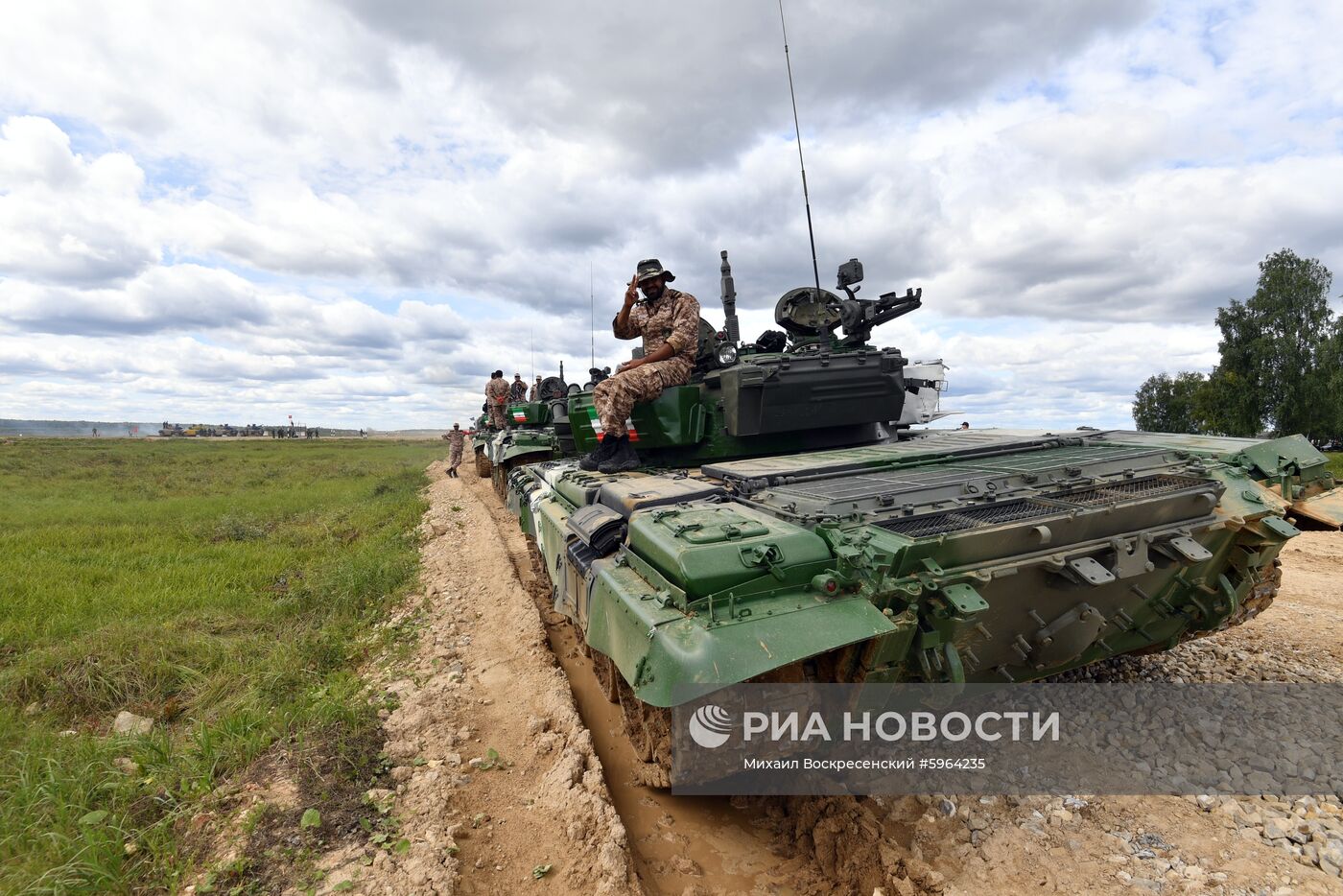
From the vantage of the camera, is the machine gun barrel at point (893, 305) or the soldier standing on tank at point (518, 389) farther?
the soldier standing on tank at point (518, 389)

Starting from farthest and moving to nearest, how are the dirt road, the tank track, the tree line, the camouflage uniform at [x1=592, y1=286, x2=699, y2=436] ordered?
the tree line, the camouflage uniform at [x1=592, y1=286, x2=699, y2=436], the tank track, the dirt road

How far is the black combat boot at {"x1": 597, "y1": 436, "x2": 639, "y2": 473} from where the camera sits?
20.6 ft

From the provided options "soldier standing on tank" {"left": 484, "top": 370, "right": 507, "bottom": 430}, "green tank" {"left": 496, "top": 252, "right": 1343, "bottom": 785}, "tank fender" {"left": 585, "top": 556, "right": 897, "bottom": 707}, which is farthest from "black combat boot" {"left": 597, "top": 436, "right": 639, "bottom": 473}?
"soldier standing on tank" {"left": 484, "top": 370, "right": 507, "bottom": 430}

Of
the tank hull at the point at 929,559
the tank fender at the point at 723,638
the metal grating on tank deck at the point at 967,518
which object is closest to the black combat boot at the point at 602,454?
the tank hull at the point at 929,559

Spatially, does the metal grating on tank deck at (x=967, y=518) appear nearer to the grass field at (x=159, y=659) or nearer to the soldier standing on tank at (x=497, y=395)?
the grass field at (x=159, y=659)

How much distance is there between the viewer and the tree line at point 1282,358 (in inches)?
1196

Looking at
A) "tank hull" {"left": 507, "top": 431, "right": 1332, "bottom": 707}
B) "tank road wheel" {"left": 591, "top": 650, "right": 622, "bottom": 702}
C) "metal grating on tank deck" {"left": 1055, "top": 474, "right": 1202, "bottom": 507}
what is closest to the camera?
"tank hull" {"left": 507, "top": 431, "right": 1332, "bottom": 707}

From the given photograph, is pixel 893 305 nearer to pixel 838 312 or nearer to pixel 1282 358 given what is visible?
pixel 838 312

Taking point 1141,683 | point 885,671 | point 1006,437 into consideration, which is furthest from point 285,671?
point 1141,683

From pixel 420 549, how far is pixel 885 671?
29.8 feet

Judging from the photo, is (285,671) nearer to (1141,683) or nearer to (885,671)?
(885,671)

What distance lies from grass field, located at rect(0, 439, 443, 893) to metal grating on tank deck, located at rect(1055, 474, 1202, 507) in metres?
4.24

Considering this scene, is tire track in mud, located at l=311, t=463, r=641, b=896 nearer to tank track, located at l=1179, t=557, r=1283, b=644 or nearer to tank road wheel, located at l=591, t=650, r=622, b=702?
tank road wheel, located at l=591, t=650, r=622, b=702

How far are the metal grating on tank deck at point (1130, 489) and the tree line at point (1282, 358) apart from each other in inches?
1330
